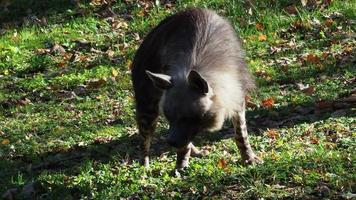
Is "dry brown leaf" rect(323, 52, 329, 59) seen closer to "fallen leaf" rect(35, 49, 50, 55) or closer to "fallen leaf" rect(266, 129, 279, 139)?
"fallen leaf" rect(266, 129, 279, 139)

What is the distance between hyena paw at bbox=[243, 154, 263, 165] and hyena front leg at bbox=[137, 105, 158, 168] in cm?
102

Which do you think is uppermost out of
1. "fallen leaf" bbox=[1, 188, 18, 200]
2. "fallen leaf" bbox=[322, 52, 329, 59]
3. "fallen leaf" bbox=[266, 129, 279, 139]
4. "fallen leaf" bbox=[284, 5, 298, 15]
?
"fallen leaf" bbox=[284, 5, 298, 15]

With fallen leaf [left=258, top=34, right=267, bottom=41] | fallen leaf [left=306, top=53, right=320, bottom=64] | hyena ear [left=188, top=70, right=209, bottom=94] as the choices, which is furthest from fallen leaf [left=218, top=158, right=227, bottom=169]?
fallen leaf [left=258, top=34, right=267, bottom=41]

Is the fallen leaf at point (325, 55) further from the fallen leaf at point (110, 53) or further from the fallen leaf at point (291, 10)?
the fallen leaf at point (110, 53)

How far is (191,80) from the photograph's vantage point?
17.9 ft

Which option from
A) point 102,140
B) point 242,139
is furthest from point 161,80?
point 102,140

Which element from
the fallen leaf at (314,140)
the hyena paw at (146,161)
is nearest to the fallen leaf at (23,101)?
the hyena paw at (146,161)

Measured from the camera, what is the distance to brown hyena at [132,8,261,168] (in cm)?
552

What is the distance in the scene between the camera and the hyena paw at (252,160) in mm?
5934

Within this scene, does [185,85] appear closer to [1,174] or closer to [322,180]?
[322,180]

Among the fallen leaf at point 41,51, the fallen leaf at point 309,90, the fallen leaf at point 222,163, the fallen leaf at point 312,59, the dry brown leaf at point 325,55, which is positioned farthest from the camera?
the fallen leaf at point 41,51

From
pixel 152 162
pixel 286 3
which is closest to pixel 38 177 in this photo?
pixel 152 162

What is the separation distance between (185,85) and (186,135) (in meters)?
0.41

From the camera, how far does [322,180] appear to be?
17.1ft
